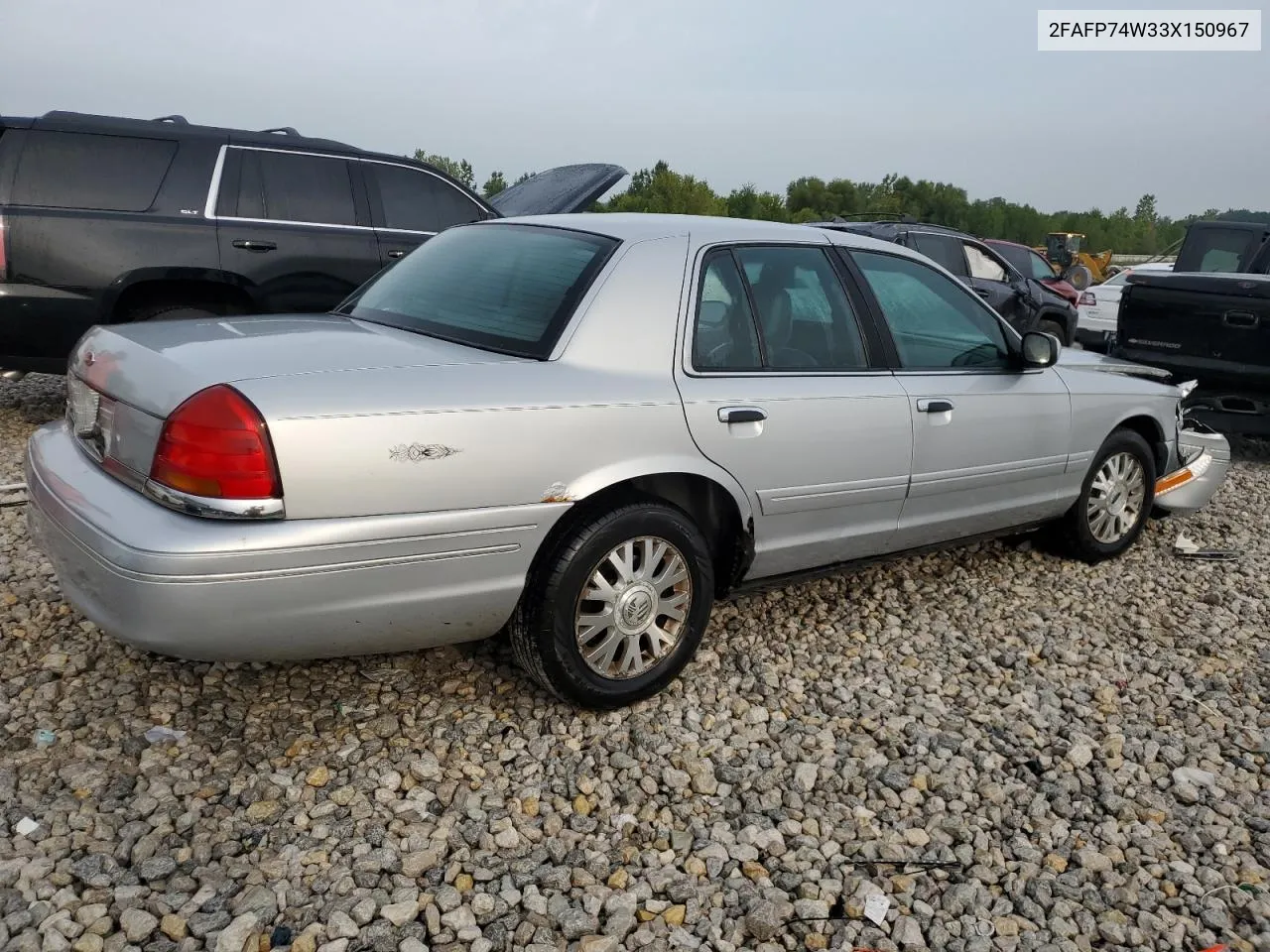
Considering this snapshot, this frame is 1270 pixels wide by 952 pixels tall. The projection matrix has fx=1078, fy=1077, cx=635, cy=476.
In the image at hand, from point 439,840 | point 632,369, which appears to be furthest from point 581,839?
point 632,369

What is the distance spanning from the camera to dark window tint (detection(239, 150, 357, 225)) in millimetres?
6691

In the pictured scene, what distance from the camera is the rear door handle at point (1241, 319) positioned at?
7340 mm

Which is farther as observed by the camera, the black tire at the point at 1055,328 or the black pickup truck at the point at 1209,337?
the black tire at the point at 1055,328

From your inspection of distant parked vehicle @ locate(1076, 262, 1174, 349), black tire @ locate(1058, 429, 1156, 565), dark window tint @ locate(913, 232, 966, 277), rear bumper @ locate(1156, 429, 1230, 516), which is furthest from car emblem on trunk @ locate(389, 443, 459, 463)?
distant parked vehicle @ locate(1076, 262, 1174, 349)

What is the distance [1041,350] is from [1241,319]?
4035 mm

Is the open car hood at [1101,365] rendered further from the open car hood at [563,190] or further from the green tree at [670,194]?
the green tree at [670,194]

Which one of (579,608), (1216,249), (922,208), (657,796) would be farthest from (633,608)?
(922,208)

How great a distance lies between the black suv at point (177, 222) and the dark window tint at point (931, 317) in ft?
13.0

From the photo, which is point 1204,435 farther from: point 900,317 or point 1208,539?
point 900,317

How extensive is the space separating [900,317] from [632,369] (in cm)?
136

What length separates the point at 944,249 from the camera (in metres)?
11.5

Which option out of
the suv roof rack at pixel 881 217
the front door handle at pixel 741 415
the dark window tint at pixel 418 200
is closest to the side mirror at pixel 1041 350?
the front door handle at pixel 741 415

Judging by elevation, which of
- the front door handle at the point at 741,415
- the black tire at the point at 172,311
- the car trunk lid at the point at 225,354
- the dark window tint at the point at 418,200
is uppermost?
the dark window tint at the point at 418,200

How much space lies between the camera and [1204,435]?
233 inches
